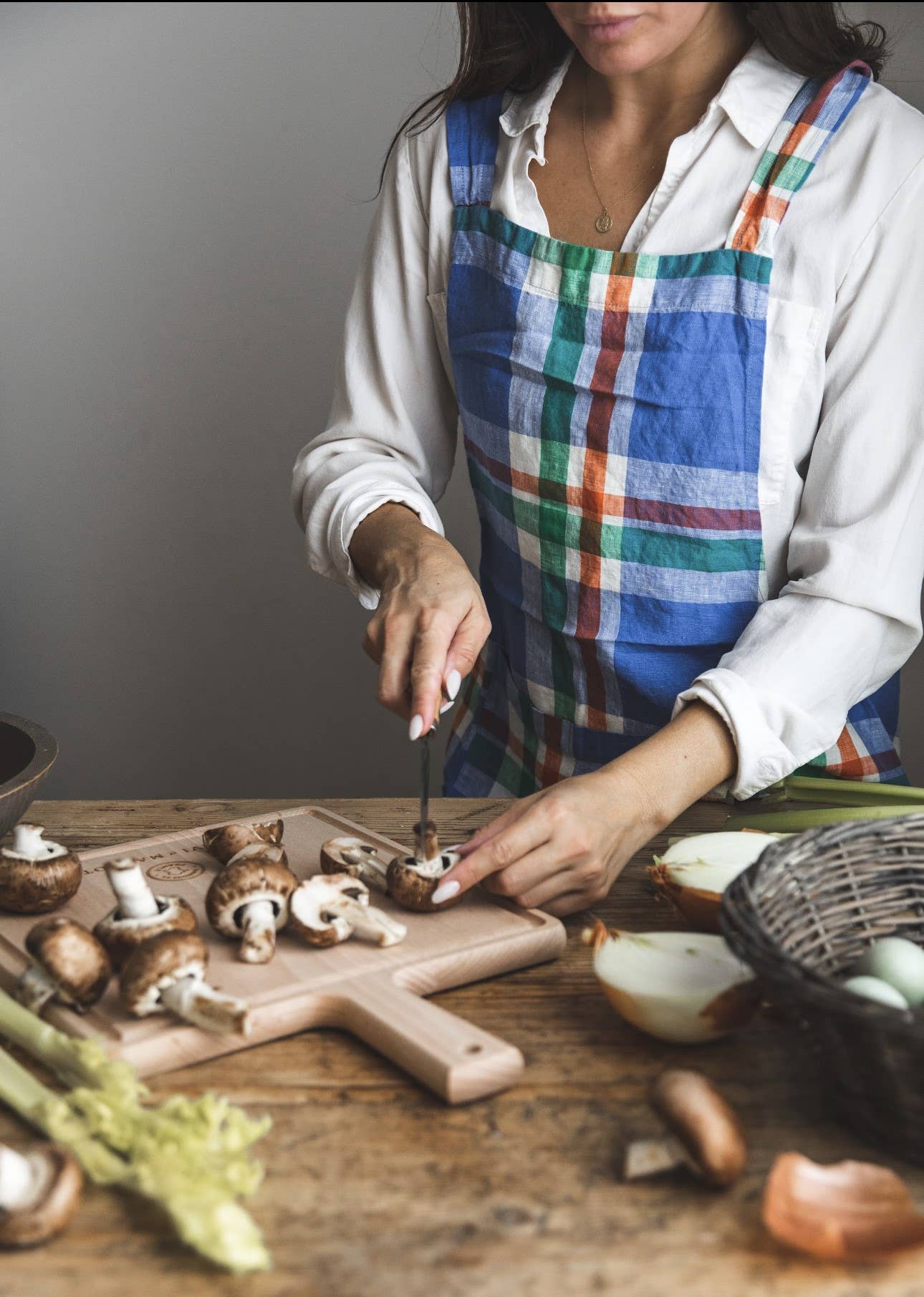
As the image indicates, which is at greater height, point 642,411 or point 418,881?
point 642,411

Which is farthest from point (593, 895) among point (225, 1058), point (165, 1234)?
point (165, 1234)

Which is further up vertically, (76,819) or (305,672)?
(76,819)

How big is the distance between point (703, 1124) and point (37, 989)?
496 millimetres

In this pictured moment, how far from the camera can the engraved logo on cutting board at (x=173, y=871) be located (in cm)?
118

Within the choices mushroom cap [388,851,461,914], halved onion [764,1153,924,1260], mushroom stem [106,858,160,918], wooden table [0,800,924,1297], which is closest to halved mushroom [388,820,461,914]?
mushroom cap [388,851,461,914]

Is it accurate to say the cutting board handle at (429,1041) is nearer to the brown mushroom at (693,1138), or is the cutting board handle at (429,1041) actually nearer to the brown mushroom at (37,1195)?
the brown mushroom at (693,1138)

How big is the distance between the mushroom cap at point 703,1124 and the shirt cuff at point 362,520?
0.77 metres

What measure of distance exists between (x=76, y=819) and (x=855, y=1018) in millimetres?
919

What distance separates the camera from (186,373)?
7.82 ft

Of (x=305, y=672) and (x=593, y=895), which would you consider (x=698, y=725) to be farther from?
(x=305, y=672)

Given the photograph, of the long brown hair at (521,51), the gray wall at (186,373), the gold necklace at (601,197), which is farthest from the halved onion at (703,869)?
the gray wall at (186,373)

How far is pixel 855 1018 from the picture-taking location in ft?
2.35

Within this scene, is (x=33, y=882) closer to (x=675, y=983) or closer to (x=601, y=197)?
(x=675, y=983)

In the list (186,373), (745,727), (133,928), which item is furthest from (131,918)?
(186,373)
